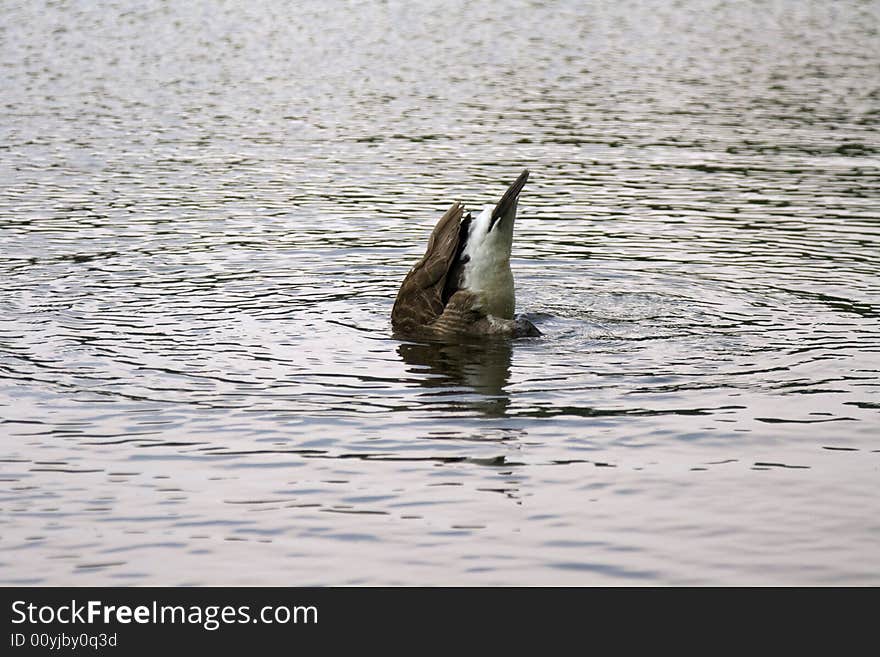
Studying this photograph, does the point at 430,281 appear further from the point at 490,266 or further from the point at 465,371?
the point at 465,371

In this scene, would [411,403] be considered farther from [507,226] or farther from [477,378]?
[507,226]

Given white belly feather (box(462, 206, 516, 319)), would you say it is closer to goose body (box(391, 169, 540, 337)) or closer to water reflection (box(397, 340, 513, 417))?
goose body (box(391, 169, 540, 337))

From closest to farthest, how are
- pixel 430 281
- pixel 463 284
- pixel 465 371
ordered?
1. pixel 465 371
2. pixel 463 284
3. pixel 430 281

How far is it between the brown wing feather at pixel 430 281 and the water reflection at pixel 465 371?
0.34 m

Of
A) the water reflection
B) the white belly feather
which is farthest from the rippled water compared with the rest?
the white belly feather

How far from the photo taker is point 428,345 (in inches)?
497

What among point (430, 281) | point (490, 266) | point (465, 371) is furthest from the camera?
point (430, 281)

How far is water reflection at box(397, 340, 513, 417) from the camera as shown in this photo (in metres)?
10.9

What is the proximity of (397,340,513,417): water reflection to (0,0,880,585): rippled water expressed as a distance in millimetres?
37

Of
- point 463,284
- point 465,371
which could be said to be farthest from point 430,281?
point 465,371

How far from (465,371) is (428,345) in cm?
91

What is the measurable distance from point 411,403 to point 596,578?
3401 mm

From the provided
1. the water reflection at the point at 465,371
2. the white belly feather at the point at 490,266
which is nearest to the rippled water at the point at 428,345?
the water reflection at the point at 465,371
